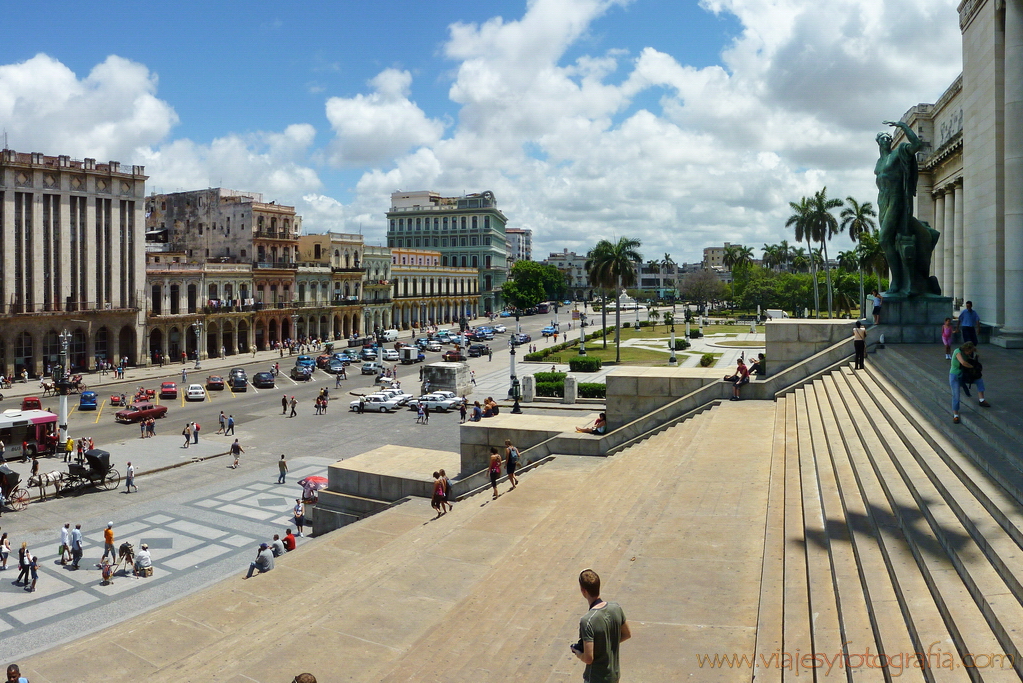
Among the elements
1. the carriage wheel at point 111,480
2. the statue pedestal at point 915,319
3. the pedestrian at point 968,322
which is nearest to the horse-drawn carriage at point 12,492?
the carriage wheel at point 111,480

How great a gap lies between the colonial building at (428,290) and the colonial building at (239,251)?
17.1m

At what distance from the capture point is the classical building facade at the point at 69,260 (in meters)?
50.0

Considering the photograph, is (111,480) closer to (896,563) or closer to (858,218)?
(896,563)

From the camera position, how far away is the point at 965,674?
232 inches

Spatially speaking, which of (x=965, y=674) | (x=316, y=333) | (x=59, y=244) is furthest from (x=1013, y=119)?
(x=316, y=333)

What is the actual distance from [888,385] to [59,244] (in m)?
55.1

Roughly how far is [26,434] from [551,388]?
24774 mm

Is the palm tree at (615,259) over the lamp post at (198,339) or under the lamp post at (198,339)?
over

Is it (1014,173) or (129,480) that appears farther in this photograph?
(129,480)

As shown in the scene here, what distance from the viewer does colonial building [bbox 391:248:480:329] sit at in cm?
9606

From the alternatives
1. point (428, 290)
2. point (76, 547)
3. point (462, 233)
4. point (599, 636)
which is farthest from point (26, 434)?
point (462, 233)

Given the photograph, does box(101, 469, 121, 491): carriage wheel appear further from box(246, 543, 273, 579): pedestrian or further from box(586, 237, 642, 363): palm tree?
box(586, 237, 642, 363): palm tree

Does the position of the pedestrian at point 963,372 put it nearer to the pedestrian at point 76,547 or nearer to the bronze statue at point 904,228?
the bronze statue at point 904,228

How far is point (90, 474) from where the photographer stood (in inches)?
974
